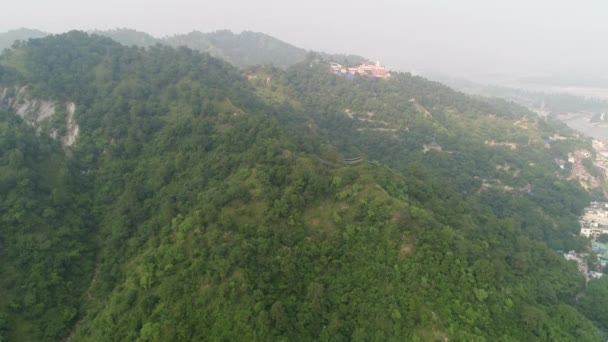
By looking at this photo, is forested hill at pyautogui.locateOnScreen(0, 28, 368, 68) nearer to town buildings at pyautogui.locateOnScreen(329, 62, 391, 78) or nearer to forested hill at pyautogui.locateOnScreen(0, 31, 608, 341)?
town buildings at pyautogui.locateOnScreen(329, 62, 391, 78)

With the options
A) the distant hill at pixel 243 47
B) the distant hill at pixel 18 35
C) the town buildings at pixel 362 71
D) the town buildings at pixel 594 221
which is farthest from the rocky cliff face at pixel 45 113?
the distant hill at pixel 243 47

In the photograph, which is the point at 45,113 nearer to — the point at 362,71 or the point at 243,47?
the point at 362,71

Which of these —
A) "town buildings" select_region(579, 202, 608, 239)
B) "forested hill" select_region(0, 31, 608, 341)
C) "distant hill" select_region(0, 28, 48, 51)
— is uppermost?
"forested hill" select_region(0, 31, 608, 341)

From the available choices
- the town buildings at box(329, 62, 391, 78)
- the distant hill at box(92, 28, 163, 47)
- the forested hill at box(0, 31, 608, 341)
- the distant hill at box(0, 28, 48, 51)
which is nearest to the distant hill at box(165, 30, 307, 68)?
the distant hill at box(92, 28, 163, 47)

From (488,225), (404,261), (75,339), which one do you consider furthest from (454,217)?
(75,339)

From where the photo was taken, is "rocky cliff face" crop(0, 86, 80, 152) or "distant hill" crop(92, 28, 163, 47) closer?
"rocky cliff face" crop(0, 86, 80, 152)

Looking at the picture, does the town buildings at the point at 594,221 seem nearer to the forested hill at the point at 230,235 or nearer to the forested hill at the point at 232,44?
the forested hill at the point at 230,235

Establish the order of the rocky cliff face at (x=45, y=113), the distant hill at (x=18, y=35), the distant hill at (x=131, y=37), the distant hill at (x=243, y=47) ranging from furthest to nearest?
the distant hill at (x=243, y=47), the distant hill at (x=131, y=37), the distant hill at (x=18, y=35), the rocky cliff face at (x=45, y=113)
